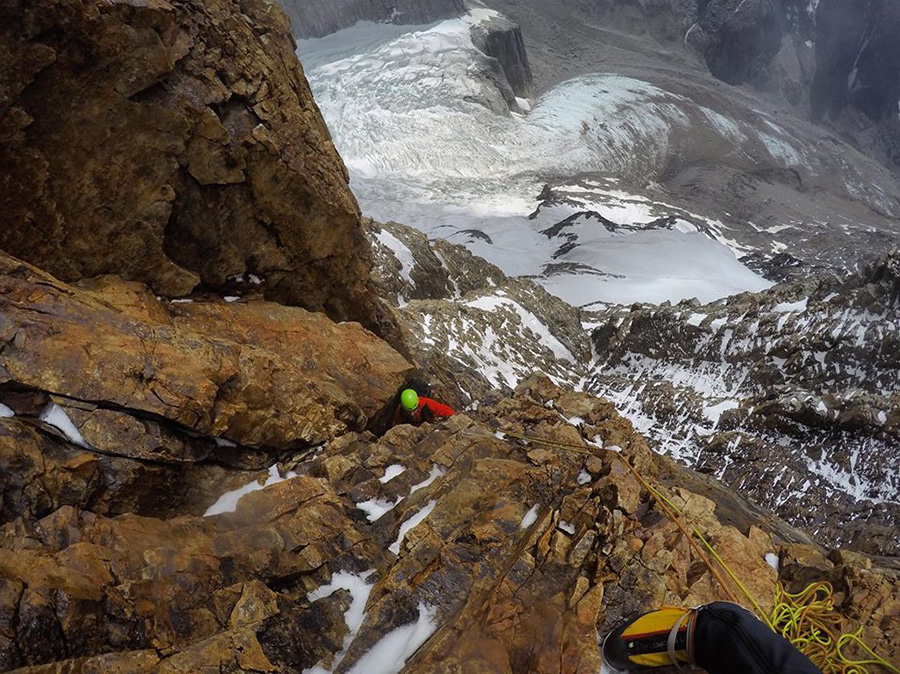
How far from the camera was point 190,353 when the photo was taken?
5.69 m

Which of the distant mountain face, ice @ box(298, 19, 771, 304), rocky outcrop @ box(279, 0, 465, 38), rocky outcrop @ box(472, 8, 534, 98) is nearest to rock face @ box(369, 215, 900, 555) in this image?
ice @ box(298, 19, 771, 304)

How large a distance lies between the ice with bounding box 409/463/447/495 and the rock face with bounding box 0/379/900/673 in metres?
0.04

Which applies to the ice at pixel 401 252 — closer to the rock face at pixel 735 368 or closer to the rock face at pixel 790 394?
the rock face at pixel 735 368

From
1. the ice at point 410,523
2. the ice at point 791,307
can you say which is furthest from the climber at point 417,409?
the ice at point 791,307

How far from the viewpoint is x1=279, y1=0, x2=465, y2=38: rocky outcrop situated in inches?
2763

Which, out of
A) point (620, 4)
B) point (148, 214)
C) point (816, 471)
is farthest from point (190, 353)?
point (620, 4)

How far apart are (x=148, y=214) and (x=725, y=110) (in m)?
87.5

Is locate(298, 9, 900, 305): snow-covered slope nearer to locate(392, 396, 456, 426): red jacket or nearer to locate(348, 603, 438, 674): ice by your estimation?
locate(392, 396, 456, 426): red jacket

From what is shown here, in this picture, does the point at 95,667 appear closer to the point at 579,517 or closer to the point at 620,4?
the point at 579,517

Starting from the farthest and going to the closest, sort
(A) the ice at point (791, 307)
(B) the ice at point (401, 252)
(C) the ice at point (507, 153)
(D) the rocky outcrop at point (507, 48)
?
(D) the rocky outcrop at point (507, 48) < (C) the ice at point (507, 153) < (B) the ice at point (401, 252) < (A) the ice at point (791, 307)

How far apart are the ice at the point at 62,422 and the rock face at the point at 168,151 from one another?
223 centimetres

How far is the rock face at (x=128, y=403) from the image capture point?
15.2 feet

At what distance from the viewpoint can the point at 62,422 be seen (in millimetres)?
4785

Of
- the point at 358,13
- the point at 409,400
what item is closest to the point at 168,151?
the point at 409,400
